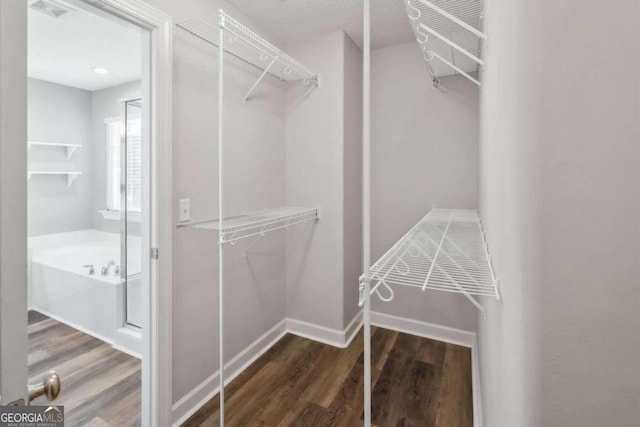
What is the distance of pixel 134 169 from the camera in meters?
2.93

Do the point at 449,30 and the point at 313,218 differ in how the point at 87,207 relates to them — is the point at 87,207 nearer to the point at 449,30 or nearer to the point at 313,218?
the point at 313,218

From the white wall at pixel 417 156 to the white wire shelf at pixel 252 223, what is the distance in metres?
0.72

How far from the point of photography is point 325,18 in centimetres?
219

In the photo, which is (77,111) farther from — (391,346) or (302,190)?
(391,346)

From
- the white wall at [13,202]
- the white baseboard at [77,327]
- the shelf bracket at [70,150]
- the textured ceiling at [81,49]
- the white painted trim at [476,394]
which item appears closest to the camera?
the white wall at [13,202]

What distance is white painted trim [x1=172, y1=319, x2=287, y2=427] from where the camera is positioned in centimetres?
171

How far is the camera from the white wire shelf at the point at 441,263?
824 millimetres

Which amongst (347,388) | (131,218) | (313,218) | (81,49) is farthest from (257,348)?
(81,49)

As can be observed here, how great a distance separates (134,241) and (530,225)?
302 centimetres

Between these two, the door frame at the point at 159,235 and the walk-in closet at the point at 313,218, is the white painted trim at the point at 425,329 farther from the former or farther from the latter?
the door frame at the point at 159,235

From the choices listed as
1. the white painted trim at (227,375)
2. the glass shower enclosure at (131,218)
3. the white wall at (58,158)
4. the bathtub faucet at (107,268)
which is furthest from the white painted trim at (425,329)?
the white wall at (58,158)

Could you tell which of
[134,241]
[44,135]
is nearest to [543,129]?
[134,241]

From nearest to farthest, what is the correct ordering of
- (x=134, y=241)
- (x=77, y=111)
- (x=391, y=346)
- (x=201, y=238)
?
1. (x=201, y=238)
2. (x=391, y=346)
3. (x=134, y=241)
4. (x=77, y=111)

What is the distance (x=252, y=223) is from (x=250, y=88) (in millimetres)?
1037
